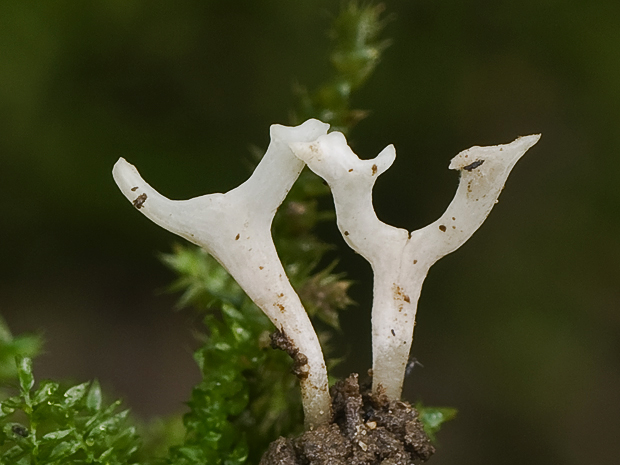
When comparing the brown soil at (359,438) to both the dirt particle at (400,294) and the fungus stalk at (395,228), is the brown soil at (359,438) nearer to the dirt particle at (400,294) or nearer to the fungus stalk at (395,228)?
the fungus stalk at (395,228)

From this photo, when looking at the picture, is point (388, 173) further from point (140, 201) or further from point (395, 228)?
point (140, 201)

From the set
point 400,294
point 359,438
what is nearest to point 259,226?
point 400,294

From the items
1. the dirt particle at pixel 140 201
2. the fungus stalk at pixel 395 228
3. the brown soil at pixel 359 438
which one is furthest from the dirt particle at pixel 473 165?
the dirt particle at pixel 140 201

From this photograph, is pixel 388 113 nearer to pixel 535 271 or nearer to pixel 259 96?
pixel 259 96

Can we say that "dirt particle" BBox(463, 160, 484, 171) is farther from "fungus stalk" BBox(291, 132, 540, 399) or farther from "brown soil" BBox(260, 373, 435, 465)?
"brown soil" BBox(260, 373, 435, 465)

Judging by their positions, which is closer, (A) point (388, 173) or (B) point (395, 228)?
(B) point (395, 228)

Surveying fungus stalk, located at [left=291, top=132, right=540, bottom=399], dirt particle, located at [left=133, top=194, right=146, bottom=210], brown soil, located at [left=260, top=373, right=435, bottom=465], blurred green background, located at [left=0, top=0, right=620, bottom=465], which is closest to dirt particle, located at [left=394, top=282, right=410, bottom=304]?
fungus stalk, located at [left=291, top=132, right=540, bottom=399]
